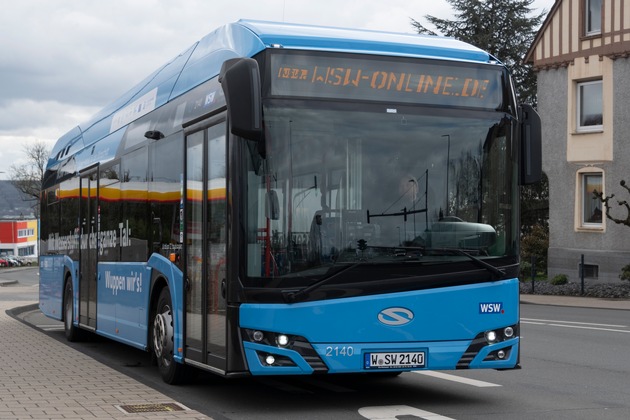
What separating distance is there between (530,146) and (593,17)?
2767 cm

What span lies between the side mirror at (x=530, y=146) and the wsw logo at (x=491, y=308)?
114 cm

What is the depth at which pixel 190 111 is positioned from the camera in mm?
10578

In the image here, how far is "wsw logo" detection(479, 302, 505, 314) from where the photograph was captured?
30.2ft

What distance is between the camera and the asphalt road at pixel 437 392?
9211 mm

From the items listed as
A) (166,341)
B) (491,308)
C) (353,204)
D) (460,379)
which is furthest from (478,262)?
(166,341)

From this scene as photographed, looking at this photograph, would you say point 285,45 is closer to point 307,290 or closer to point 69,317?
point 307,290

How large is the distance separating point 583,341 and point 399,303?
820cm

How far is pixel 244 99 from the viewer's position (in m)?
8.50

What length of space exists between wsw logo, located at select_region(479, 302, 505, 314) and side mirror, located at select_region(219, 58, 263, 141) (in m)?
2.41

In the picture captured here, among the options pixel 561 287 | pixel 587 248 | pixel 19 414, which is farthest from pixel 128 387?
pixel 587 248

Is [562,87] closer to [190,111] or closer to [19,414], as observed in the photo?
[190,111]

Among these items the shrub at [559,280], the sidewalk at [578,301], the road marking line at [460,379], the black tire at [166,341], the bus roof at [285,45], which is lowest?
the sidewalk at [578,301]

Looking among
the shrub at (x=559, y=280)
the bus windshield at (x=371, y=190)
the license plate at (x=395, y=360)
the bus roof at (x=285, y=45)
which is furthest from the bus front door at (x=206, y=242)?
the shrub at (x=559, y=280)

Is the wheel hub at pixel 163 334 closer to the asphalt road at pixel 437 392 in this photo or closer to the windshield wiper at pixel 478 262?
the asphalt road at pixel 437 392
